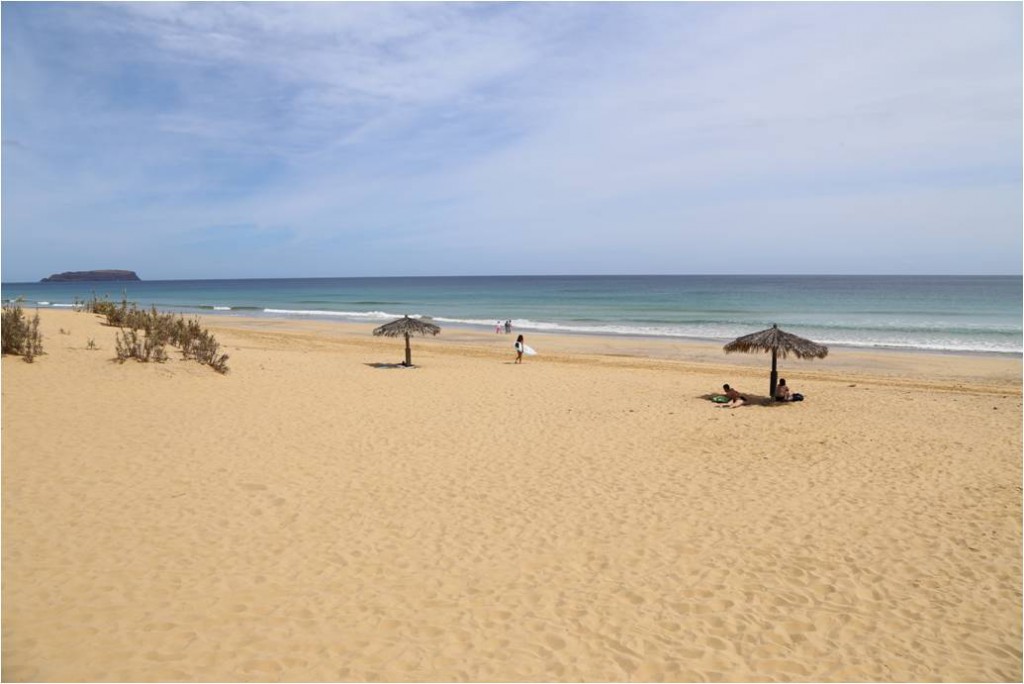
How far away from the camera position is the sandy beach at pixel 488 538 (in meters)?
4.50

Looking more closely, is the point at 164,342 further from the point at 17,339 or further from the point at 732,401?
the point at 732,401

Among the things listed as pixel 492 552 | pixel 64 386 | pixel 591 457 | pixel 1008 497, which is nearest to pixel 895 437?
pixel 1008 497

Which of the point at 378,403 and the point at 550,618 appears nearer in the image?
the point at 550,618

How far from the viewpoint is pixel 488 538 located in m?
6.42

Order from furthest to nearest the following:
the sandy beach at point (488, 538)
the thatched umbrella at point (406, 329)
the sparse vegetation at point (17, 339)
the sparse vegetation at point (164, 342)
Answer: the thatched umbrella at point (406, 329), the sparse vegetation at point (164, 342), the sparse vegetation at point (17, 339), the sandy beach at point (488, 538)

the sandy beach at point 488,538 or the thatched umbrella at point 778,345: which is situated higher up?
the thatched umbrella at point 778,345

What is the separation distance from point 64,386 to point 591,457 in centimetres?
976

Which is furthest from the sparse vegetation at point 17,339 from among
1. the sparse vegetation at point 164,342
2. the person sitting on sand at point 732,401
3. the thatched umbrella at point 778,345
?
the thatched umbrella at point 778,345

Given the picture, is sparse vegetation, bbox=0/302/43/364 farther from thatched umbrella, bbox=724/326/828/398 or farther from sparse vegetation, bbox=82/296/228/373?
thatched umbrella, bbox=724/326/828/398

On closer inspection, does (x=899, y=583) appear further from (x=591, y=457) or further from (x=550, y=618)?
(x=591, y=457)

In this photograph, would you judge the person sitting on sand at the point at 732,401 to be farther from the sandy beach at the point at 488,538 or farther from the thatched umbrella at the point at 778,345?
the thatched umbrella at the point at 778,345

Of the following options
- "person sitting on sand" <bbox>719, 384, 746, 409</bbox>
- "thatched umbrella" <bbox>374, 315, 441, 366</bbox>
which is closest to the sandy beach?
"person sitting on sand" <bbox>719, 384, 746, 409</bbox>

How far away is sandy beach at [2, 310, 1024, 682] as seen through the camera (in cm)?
450

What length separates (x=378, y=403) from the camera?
41.5ft
